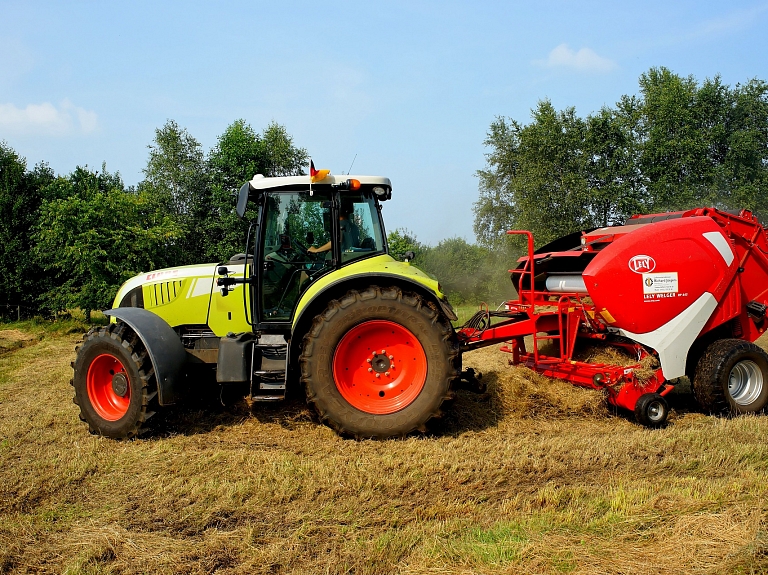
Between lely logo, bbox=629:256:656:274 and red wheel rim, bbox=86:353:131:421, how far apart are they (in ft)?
17.0

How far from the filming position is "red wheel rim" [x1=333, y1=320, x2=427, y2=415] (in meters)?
5.62

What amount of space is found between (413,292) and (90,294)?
15.0 metres

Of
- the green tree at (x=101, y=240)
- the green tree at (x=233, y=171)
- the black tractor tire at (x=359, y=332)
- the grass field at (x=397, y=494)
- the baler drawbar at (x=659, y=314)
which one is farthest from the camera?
the green tree at (x=233, y=171)

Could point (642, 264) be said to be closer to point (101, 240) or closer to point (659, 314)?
point (659, 314)

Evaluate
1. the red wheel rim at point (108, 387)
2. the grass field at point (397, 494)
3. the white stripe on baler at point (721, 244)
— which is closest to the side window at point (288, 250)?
the grass field at point (397, 494)

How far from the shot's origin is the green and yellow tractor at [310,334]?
18.0 ft

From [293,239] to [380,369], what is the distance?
1537 millimetres

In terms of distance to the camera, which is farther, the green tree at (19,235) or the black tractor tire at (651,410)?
the green tree at (19,235)

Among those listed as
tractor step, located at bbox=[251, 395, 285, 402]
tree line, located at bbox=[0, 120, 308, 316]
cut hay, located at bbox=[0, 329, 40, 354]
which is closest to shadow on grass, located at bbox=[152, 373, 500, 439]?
tractor step, located at bbox=[251, 395, 285, 402]

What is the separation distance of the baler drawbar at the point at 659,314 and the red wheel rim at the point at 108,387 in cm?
340

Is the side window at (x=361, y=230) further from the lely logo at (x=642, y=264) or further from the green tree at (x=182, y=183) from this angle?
the green tree at (x=182, y=183)

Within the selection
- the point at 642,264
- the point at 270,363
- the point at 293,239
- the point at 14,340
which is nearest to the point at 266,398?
the point at 270,363

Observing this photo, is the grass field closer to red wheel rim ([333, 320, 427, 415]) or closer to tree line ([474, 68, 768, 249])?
red wheel rim ([333, 320, 427, 415])

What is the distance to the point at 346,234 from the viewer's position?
6.07 m
